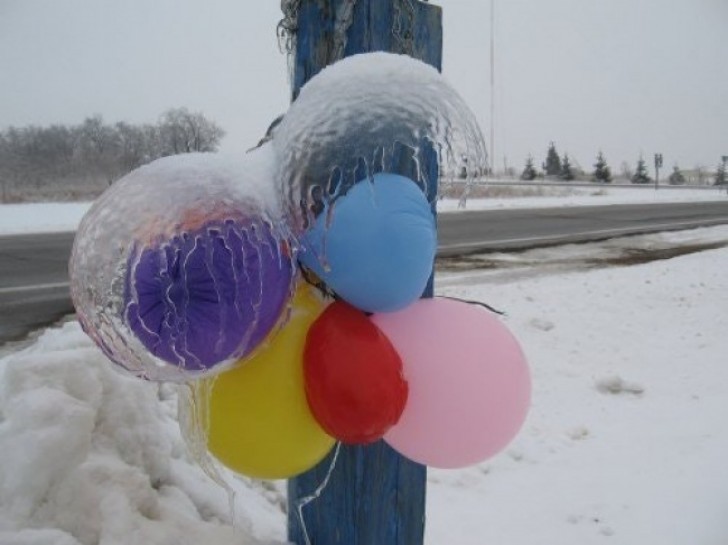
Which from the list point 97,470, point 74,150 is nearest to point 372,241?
point 97,470

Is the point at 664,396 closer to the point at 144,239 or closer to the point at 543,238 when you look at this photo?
the point at 144,239

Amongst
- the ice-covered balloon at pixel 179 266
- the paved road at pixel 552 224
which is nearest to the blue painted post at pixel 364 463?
the ice-covered balloon at pixel 179 266

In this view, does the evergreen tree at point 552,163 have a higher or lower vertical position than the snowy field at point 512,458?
higher

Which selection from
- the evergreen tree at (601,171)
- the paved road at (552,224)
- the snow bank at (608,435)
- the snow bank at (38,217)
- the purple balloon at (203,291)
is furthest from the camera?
the evergreen tree at (601,171)

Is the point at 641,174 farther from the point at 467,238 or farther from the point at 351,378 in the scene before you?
the point at 351,378

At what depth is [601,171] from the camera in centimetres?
4731

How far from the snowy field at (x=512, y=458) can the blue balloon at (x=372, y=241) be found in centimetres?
101

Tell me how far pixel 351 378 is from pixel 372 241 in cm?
22

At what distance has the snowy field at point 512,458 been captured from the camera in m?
1.62

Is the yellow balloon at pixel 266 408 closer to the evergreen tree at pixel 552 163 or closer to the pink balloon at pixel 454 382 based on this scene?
the pink balloon at pixel 454 382

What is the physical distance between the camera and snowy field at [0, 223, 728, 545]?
63.6 inches

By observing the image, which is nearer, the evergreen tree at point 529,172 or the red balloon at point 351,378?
the red balloon at point 351,378

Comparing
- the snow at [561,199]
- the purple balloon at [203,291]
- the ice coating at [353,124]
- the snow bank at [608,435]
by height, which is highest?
the snow at [561,199]

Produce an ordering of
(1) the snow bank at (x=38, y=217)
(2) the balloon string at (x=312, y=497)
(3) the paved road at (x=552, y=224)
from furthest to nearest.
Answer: (1) the snow bank at (x=38, y=217)
(3) the paved road at (x=552, y=224)
(2) the balloon string at (x=312, y=497)
